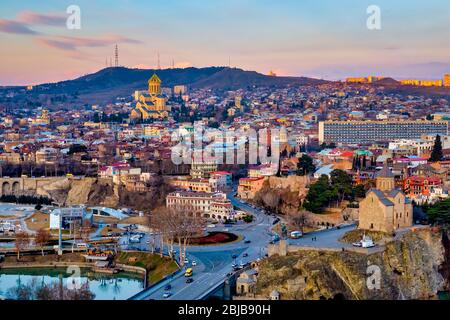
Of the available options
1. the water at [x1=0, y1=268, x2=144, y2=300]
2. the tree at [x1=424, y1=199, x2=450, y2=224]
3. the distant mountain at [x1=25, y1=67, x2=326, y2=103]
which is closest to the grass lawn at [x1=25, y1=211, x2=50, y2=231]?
the water at [x1=0, y1=268, x2=144, y2=300]

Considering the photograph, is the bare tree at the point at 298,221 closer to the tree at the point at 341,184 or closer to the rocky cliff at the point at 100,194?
the tree at the point at 341,184

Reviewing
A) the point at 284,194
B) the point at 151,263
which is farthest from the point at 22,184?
the point at 151,263

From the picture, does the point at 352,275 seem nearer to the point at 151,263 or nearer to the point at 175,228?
the point at 151,263

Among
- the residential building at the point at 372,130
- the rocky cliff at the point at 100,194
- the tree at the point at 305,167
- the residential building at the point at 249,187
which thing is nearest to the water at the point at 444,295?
the residential building at the point at 249,187
